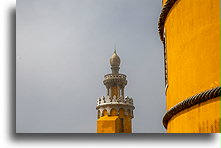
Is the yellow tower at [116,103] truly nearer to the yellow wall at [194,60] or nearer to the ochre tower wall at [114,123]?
the ochre tower wall at [114,123]

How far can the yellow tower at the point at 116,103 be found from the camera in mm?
20109

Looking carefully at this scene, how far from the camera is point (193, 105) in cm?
544

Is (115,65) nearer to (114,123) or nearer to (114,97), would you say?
(114,97)

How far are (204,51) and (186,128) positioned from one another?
3.24ft

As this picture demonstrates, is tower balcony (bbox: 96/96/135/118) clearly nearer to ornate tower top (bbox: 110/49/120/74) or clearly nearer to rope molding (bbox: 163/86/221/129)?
ornate tower top (bbox: 110/49/120/74)

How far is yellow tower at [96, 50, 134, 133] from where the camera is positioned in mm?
20109

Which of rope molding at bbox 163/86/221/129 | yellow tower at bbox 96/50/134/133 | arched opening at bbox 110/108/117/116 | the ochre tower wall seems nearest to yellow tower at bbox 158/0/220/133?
rope molding at bbox 163/86/221/129

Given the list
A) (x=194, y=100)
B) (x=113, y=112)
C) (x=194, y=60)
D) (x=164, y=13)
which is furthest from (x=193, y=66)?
(x=113, y=112)

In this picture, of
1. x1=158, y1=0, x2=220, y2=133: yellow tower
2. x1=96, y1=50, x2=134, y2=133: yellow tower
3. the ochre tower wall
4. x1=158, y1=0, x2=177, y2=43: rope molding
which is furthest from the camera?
x1=96, y1=50, x2=134, y2=133: yellow tower

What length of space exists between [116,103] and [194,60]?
14.8m

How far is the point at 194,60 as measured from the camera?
556cm

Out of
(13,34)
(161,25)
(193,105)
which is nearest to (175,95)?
(193,105)

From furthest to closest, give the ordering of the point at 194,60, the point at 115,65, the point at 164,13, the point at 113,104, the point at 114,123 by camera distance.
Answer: the point at 115,65 < the point at 113,104 < the point at 114,123 < the point at 164,13 < the point at 194,60

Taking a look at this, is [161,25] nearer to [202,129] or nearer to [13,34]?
[202,129]
